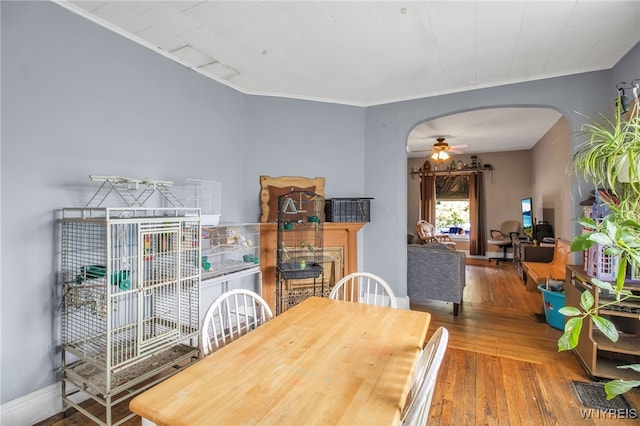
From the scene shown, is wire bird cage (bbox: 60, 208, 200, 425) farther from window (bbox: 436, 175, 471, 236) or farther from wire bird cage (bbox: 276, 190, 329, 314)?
window (bbox: 436, 175, 471, 236)

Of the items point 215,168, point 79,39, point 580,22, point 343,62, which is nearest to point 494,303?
point 580,22

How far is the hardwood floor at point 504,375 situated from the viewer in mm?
1957

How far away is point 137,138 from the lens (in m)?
2.46

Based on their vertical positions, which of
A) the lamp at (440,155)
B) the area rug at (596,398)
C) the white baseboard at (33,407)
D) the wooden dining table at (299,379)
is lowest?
the area rug at (596,398)

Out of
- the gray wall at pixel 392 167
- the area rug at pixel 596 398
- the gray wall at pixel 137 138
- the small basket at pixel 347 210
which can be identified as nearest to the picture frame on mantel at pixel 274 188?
the gray wall at pixel 137 138

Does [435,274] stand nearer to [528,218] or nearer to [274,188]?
[274,188]

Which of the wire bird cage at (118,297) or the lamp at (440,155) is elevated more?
the lamp at (440,155)

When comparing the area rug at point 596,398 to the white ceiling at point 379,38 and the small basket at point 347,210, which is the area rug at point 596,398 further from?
the white ceiling at point 379,38

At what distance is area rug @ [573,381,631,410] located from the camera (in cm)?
206

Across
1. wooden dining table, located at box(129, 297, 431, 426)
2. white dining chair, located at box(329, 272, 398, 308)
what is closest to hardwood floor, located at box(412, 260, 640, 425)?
white dining chair, located at box(329, 272, 398, 308)

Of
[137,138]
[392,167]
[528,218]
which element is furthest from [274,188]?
[528,218]

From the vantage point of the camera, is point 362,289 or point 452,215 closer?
point 362,289

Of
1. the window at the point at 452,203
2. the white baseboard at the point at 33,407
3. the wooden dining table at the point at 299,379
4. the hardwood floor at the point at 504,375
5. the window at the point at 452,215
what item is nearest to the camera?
the wooden dining table at the point at 299,379

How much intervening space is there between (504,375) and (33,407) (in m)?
3.20
